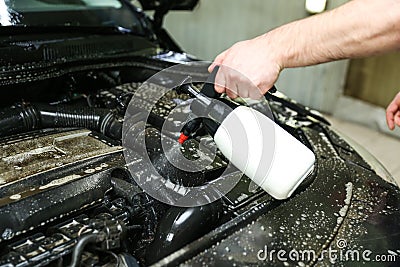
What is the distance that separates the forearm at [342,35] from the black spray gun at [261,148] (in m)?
0.19

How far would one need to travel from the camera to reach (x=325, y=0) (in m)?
3.51

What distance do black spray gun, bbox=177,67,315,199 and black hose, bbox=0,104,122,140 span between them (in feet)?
1.14

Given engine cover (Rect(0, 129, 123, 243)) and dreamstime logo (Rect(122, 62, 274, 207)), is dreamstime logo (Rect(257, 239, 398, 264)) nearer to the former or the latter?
dreamstime logo (Rect(122, 62, 274, 207))

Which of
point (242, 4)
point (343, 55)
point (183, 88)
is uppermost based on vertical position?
point (343, 55)

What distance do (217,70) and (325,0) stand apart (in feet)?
8.97

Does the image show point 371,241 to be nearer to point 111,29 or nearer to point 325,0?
point 111,29

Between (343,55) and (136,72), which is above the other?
(343,55)

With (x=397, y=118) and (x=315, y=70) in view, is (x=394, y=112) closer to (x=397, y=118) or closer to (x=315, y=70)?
(x=397, y=118)

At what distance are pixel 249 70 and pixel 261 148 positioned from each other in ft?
0.69

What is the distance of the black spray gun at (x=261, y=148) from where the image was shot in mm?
938

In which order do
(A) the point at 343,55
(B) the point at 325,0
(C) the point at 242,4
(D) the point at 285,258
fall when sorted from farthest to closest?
1. (C) the point at 242,4
2. (B) the point at 325,0
3. (A) the point at 343,55
4. (D) the point at 285,258

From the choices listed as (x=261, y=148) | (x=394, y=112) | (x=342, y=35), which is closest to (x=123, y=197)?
(x=261, y=148)

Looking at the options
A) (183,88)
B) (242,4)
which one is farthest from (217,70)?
(242,4)

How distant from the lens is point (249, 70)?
3.46ft
